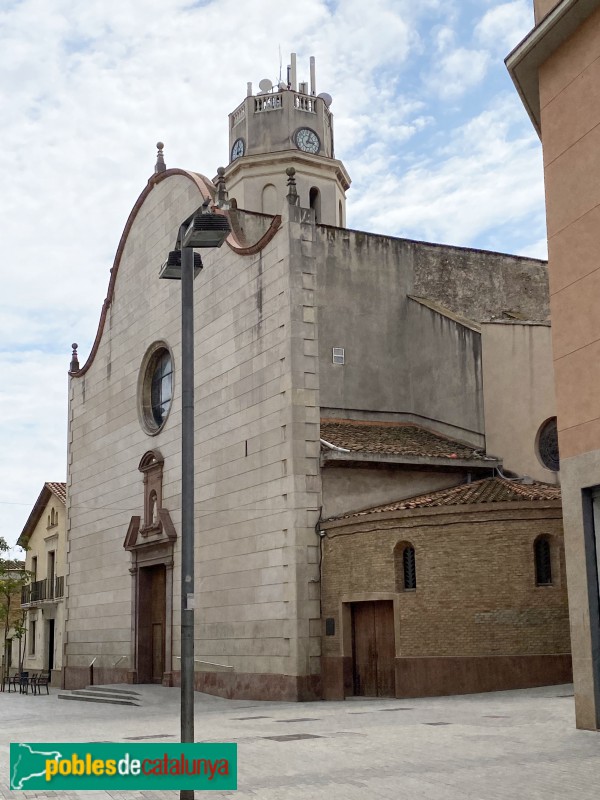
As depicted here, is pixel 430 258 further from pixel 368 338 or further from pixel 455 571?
pixel 455 571

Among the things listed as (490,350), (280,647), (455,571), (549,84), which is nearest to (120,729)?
(280,647)

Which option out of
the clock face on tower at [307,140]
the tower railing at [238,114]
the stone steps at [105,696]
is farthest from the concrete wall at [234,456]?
the clock face on tower at [307,140]

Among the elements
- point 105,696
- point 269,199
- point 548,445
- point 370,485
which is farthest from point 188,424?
point 269,199

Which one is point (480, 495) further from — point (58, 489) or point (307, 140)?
point (58, 489)

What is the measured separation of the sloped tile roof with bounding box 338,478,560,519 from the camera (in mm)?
20234

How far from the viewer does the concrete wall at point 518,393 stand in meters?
25.0

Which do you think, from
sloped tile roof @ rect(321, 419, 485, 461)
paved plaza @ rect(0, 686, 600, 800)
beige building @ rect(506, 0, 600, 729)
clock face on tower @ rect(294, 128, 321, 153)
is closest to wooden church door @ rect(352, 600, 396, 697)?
paved plaza @ rect(0, 686, 600, 800)

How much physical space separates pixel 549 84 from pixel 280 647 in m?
13.0

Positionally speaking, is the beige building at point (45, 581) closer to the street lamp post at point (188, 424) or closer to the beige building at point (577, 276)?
the beige building at point (577, 276)

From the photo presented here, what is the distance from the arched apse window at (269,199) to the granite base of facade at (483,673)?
17388mm

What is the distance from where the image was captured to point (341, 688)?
824 inches

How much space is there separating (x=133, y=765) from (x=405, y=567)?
14009mm

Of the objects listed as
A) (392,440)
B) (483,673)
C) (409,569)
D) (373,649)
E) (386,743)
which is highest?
(392,440)

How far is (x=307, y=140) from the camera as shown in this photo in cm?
3388
